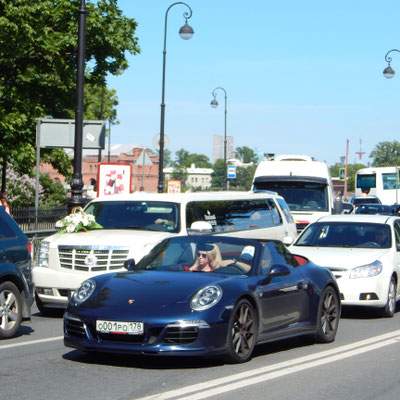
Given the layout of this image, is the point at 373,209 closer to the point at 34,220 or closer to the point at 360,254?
the point at 34,220

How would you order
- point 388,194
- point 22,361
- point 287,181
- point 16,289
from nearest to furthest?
point 22,361, point 16,289, point 287,181, point 388,194

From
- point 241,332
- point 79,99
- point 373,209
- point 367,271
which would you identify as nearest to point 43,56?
point 79,99

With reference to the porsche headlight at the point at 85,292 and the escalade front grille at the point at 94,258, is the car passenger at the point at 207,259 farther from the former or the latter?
the escalade front grille at the point at 94,258

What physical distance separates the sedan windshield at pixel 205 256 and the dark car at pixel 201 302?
0.01 m

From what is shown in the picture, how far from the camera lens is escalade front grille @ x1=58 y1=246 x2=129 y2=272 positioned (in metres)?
12.3

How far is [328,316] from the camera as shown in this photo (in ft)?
33.4

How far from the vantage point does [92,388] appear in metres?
6.93

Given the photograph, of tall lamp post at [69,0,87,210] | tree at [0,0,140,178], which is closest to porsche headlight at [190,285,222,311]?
tall lamp post at [69,0,87,210]

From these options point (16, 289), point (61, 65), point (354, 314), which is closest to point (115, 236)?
point (16, 289)

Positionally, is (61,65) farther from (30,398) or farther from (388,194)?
(388,194)

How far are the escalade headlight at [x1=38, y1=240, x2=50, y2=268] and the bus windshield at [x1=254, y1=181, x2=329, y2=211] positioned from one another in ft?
46.2

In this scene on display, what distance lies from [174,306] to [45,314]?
223 inches

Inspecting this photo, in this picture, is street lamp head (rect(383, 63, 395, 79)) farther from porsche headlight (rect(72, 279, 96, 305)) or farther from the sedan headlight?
porsche headlight (rect(72, 279, 96, 305))

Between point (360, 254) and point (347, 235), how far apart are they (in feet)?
3.23
